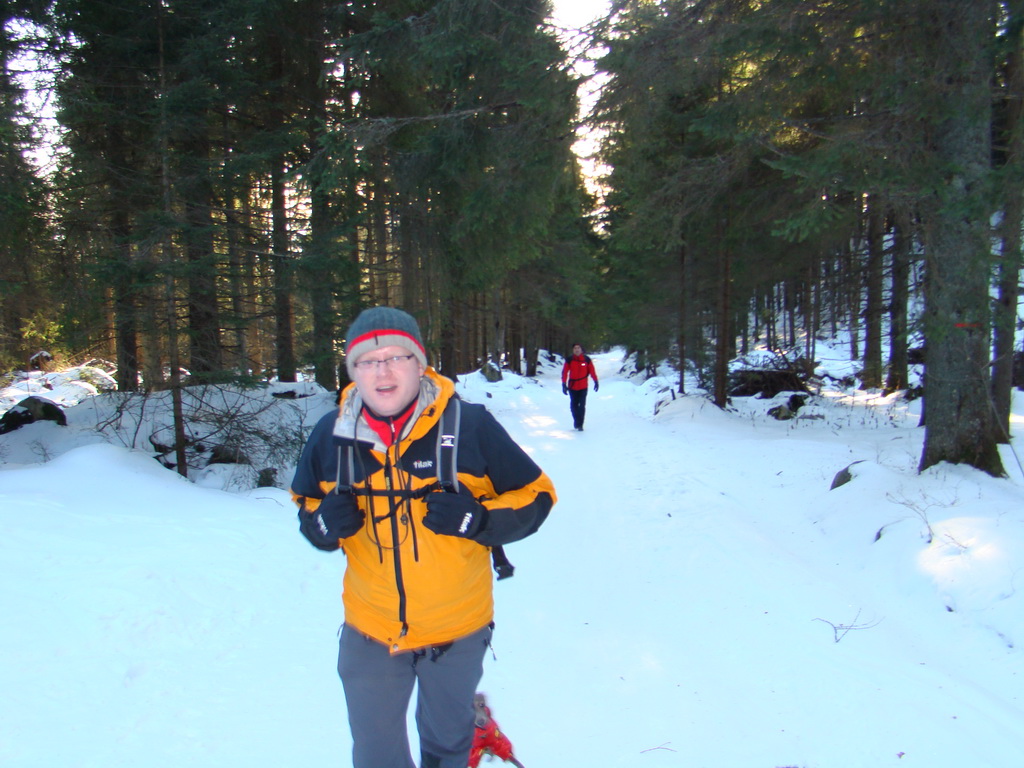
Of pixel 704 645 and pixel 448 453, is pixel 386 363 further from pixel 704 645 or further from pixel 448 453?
pixel 704 645

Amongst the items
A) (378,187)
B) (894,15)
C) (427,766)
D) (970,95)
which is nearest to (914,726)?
(427,766)

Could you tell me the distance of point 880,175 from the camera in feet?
19.0

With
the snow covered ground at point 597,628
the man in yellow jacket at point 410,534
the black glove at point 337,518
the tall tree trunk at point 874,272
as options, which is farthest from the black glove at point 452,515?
the tall tree trunk at point 874,272

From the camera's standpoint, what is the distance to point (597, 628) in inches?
179

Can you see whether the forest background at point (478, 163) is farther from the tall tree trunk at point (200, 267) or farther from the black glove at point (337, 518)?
the black glove at point (337, 518)

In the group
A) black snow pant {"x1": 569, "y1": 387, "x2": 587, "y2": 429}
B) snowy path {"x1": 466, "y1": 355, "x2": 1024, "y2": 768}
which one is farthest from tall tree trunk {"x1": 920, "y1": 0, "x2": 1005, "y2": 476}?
black snow pant {"x1": 569, "y1": 387, "x2": 587, "y2": 429}

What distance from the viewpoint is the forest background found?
5.97 metres

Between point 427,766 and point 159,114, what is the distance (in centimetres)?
940

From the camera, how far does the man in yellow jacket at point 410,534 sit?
2.29 meters

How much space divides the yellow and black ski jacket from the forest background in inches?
199

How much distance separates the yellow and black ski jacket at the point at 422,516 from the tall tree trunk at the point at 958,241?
17.1 feet

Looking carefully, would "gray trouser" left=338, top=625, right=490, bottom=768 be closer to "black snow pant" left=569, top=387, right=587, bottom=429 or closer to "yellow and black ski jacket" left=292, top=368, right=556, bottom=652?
"yellow and black ski jacket" left=292, top=368, right=556, bottom=652

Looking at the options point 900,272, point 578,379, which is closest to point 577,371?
point 578,379

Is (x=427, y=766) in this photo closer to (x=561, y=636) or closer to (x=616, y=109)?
(x=561, y=636)
